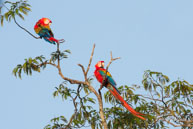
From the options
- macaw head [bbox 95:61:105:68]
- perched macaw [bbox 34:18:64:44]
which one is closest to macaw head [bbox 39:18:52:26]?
perched macaw [bbox 34:18:64:44]

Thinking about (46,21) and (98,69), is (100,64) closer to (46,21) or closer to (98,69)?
(98,69)

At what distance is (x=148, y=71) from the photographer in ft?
17.6

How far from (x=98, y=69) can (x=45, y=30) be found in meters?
Result: 1.29

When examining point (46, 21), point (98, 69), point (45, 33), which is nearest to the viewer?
point (98, 69)

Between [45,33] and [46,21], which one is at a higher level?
[46,21]

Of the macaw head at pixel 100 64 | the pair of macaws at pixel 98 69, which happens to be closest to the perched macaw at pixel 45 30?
the pair of macaws at pixel 98 69

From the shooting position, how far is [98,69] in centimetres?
531

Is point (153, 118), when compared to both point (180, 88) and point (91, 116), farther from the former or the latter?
point (91, 116)

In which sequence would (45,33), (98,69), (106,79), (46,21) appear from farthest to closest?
(46,21), (45,33), (98,69), (106,79)

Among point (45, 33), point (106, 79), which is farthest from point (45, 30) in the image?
point (106, 79)

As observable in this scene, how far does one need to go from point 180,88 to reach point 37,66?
2.42 m

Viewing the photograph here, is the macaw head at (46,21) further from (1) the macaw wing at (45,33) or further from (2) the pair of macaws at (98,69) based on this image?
(1) the macaw wing at (45,33)

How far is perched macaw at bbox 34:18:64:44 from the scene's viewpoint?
5.50 meters

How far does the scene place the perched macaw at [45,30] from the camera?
217 inches
